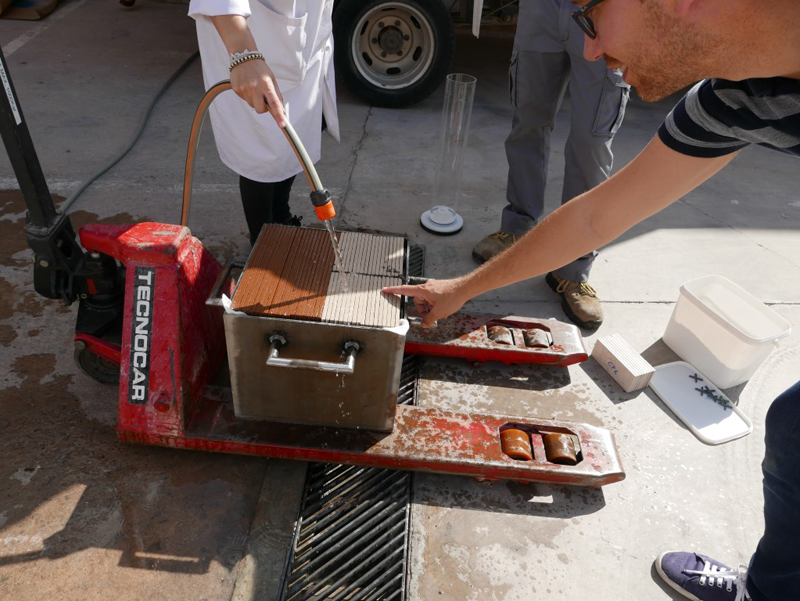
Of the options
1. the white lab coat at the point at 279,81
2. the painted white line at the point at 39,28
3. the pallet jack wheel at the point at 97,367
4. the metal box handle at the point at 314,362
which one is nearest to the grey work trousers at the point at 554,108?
the white lab coat at the point at 279,81

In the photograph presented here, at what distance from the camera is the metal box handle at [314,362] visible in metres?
1.65

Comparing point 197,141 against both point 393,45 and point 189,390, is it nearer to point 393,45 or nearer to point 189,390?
point 189,390

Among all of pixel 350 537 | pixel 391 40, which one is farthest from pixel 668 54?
pixel 391 40

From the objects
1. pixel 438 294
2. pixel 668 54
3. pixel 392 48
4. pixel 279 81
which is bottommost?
pixel 392 48

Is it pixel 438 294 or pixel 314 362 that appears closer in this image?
pixel 314 362

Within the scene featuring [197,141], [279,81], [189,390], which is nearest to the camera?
[189,390]

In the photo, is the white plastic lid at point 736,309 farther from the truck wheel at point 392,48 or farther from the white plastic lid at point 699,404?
Answer: the truck wheel at point 392,48

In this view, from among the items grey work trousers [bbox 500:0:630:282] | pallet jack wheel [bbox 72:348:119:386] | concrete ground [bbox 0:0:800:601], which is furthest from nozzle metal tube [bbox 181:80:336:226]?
grey work trousers [bbox 500:0:630:282]

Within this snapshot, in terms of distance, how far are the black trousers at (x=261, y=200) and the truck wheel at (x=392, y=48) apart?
2017 millimetres

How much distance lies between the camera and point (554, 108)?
112 inches

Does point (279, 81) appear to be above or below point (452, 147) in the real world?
above

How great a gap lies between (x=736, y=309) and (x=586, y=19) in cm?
174

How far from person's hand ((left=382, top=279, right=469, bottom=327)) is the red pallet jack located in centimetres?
34

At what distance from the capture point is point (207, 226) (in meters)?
3.21
